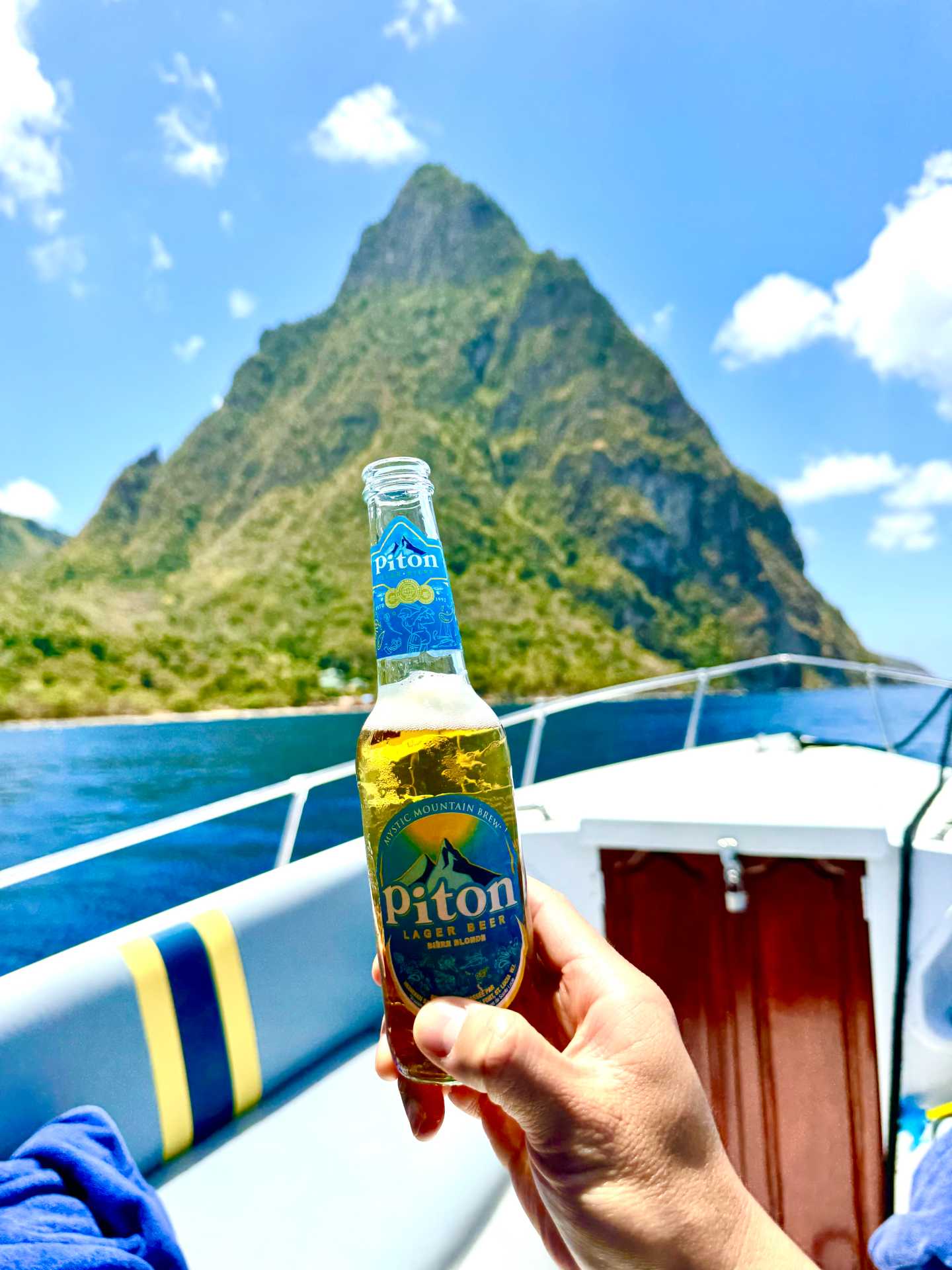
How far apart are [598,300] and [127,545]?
70174mm

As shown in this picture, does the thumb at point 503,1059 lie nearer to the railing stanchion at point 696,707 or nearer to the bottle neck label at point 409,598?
the bottle neck label at point 409,598

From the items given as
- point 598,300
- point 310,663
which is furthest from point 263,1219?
point 598,300

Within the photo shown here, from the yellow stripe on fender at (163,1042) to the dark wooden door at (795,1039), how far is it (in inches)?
45.2

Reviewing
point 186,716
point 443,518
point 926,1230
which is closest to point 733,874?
point 926,1230

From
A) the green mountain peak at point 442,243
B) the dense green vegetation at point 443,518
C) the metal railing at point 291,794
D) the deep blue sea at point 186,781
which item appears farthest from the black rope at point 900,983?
the green mountain peak at point 442,243

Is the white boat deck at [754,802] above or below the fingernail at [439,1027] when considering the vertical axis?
below

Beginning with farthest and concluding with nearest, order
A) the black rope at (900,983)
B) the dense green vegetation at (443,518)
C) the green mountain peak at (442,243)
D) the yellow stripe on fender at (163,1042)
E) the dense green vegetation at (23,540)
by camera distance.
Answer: the green mountain peak at (442,243) → the dense green vegetation at (23,540) → the dense green vegetation at (443,518) → the black rope at (900,983) → the yellow stripe on fender at (163,1042)

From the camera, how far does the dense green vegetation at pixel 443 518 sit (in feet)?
225

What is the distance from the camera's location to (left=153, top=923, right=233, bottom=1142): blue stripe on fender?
1.71m

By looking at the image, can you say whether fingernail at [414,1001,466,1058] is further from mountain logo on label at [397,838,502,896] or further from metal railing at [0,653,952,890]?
metal railing at [0,653,952,890]

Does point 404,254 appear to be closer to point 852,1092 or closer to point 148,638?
point 148,638

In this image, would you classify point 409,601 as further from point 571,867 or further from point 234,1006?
point 571,867

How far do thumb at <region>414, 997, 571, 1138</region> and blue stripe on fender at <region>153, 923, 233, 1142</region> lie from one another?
117cm

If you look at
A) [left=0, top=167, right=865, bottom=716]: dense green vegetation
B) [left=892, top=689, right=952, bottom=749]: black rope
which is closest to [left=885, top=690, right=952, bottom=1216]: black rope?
[left=892, top=689, right=952, bottom=749]: black rope
